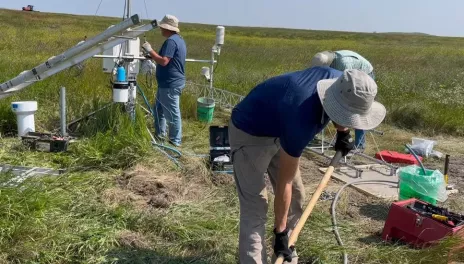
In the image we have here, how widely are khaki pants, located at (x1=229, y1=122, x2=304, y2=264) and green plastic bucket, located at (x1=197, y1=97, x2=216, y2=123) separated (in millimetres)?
4593

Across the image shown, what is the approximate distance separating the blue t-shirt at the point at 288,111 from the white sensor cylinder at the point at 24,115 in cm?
382

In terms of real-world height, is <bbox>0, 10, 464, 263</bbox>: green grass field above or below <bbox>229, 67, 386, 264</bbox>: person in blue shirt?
below

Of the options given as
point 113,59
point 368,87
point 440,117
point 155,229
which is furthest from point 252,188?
point 440,117

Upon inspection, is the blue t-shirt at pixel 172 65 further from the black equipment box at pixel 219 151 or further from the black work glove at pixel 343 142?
the black work glove at pixel 343 142

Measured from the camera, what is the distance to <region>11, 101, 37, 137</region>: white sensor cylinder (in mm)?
5637

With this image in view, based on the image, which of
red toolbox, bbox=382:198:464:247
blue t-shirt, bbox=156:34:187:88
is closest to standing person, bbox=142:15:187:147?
blue t-shirt, bbox=156:34:187:88

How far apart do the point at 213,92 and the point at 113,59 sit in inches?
118

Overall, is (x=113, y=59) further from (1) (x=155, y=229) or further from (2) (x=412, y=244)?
(2) (x=412, y=244)

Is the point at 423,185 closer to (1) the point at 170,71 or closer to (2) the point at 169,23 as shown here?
(1) the point at 170,71

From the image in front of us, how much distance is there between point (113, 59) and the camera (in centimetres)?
617

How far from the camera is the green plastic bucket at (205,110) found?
24.4ft

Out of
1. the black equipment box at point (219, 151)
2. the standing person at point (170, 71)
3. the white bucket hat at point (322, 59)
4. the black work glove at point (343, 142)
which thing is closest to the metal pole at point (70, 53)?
the standing person at point (170, 71)

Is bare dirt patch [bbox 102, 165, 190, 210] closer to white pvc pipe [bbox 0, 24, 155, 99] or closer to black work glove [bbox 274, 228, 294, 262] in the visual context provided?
white pvc pipe [bbox 0, 24, 155, 99]

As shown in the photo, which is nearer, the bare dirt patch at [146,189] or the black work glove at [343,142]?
the black work glove at [343,142]
